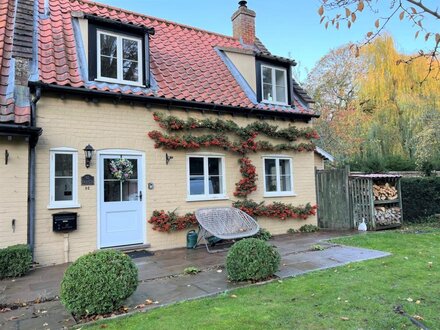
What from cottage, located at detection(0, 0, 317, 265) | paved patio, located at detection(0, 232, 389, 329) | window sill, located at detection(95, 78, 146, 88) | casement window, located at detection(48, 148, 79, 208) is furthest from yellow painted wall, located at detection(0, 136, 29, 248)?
window sill, located at detection(95, 78, 146, 88)

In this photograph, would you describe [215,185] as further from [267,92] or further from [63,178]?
[63,178]

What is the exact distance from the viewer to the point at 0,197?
680 centimetres

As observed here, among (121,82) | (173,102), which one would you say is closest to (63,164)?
(121,82)

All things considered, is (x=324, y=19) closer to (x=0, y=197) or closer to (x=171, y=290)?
(x=171, y=290)

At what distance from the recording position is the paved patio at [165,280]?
14.4ft

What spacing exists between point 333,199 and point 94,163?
8.19m

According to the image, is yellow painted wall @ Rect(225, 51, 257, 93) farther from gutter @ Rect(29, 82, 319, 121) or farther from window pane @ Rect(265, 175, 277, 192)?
window pane @ Rect(265, 175, 277, 192)

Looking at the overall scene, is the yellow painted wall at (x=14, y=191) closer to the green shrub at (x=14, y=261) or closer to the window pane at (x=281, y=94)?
the green shrub at (x=14, y=261)

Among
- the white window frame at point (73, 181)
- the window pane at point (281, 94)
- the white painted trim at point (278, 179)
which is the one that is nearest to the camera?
the white window frame at point (73, 181)

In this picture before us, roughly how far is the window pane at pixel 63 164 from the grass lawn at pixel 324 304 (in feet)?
15.2

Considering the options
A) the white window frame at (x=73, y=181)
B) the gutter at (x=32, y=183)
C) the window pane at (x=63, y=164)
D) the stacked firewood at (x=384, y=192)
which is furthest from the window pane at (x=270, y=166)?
the gutter at (x=32, y=183)

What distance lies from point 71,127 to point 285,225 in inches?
283

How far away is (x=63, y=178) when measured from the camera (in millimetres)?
7668

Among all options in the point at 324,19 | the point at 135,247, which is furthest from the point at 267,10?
the point at 135,247
